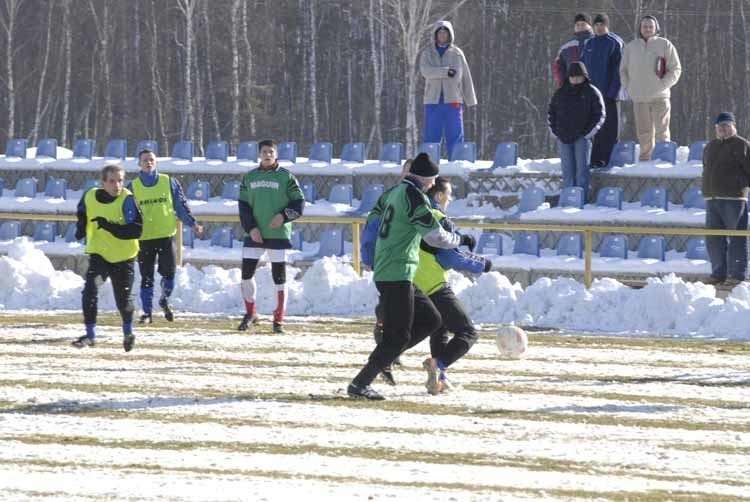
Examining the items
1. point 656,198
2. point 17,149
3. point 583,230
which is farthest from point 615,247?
point 17,149

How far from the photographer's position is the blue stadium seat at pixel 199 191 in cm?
2833

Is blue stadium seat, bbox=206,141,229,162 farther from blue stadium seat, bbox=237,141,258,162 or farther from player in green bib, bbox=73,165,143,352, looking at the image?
player in green bib, bbox=73,165,143,352

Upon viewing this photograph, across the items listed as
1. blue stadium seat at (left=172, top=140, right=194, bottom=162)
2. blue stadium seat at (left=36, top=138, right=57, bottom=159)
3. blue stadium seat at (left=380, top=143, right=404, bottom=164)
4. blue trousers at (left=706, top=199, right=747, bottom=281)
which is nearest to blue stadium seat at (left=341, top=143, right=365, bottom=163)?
blue stadium seat at (left=380, top=143, right=404, bottom=164)

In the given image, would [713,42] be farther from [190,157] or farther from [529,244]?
[529,244]

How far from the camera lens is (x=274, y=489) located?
32.5ft

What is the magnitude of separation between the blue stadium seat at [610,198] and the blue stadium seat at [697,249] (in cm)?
138

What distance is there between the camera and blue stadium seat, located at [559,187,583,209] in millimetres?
24359

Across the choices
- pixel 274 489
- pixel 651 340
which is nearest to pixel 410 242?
pixel 274 489

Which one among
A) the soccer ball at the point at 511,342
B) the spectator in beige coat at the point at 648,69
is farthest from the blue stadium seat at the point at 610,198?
the soccer ball at the point at 511,342

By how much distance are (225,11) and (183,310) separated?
36.8 metres

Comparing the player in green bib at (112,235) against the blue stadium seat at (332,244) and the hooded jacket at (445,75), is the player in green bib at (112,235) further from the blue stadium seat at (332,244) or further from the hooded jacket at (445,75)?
the hooded jacket at (445,75)

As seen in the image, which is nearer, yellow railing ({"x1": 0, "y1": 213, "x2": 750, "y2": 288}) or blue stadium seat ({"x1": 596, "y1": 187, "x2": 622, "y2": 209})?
yellow railing ({"x1": 0, "y1": 213, "x2": 750, "y2": 288})

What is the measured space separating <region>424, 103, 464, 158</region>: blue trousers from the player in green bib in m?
11.1

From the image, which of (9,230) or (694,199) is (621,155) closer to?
(694,199)
